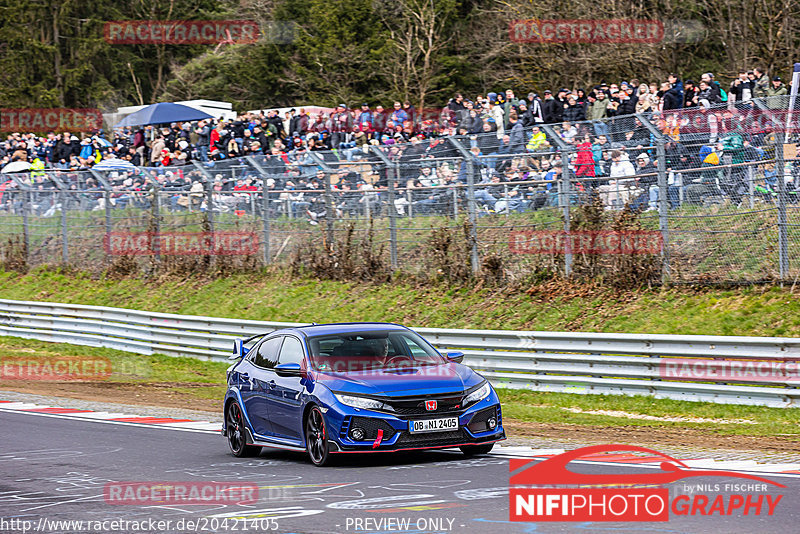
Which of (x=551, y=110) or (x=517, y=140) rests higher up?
(x=551, y=110)

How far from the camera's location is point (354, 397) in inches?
421

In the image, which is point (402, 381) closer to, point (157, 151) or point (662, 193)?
point (662, 193)

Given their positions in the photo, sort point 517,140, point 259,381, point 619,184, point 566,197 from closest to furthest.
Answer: point 259,381 < point 619,184 < point 566,197 < point 517,140

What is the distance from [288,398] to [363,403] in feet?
3.95

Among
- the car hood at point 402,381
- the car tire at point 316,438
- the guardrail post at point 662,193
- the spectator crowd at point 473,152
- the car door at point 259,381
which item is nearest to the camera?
→ the car hood at point 402,381

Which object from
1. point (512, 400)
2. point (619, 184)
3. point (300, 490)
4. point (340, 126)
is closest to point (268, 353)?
point (300, 490)

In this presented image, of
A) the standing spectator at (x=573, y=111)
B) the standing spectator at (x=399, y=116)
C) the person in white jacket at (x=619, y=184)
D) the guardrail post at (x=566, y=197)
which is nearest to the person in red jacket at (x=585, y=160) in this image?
the guardrail post at (x=566, y=197)

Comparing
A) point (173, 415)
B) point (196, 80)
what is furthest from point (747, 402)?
point (196, 80)

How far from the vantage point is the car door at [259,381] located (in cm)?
1203

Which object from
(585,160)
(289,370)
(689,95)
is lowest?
(289,370)

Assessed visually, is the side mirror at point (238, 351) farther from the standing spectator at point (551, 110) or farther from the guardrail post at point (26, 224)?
the guardrail post at point (26, 224)

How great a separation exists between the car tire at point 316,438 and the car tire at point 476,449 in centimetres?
139

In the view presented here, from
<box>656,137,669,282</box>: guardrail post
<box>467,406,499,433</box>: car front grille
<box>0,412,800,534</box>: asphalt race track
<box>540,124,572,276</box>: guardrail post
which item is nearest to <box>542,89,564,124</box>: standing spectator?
<box>540,124,572,276</box>: guardrail post

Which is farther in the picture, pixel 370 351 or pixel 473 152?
pixel 473 152
